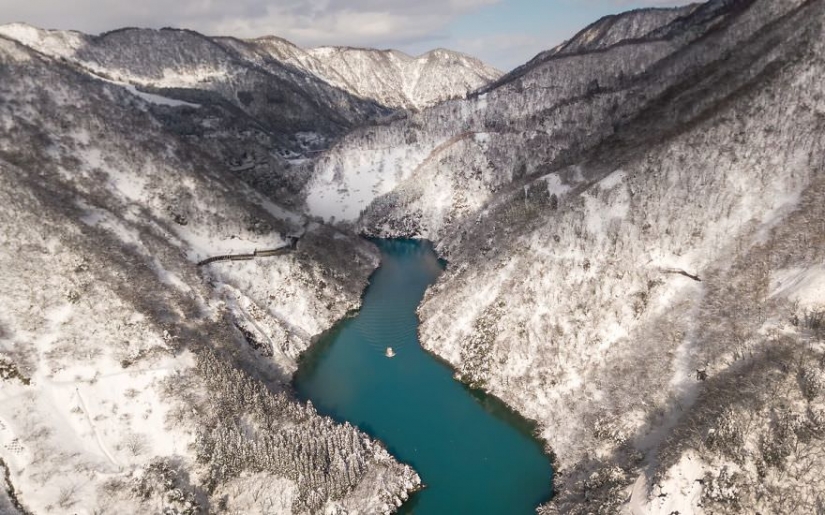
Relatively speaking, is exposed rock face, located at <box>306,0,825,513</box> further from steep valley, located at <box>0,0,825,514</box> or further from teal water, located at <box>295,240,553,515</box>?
teal water, located at <box>295,240,553,515</box>

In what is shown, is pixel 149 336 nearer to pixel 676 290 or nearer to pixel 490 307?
pixel 490 307

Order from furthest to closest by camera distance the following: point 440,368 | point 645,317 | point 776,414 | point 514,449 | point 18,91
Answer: point 18,91, point 440,368, point 645,317, point 514,449, point 776,414

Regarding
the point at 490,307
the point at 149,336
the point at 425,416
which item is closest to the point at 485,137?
the point at 490,307

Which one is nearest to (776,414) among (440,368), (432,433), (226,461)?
(432,433)

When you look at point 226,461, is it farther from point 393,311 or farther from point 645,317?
point 645,317

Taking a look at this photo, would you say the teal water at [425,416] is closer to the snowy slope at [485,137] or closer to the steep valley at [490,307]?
the steep valley at [490,307]

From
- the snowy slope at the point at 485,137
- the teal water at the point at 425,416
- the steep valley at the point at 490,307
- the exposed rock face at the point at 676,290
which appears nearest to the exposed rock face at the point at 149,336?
the steep valley at the point at 490,307
